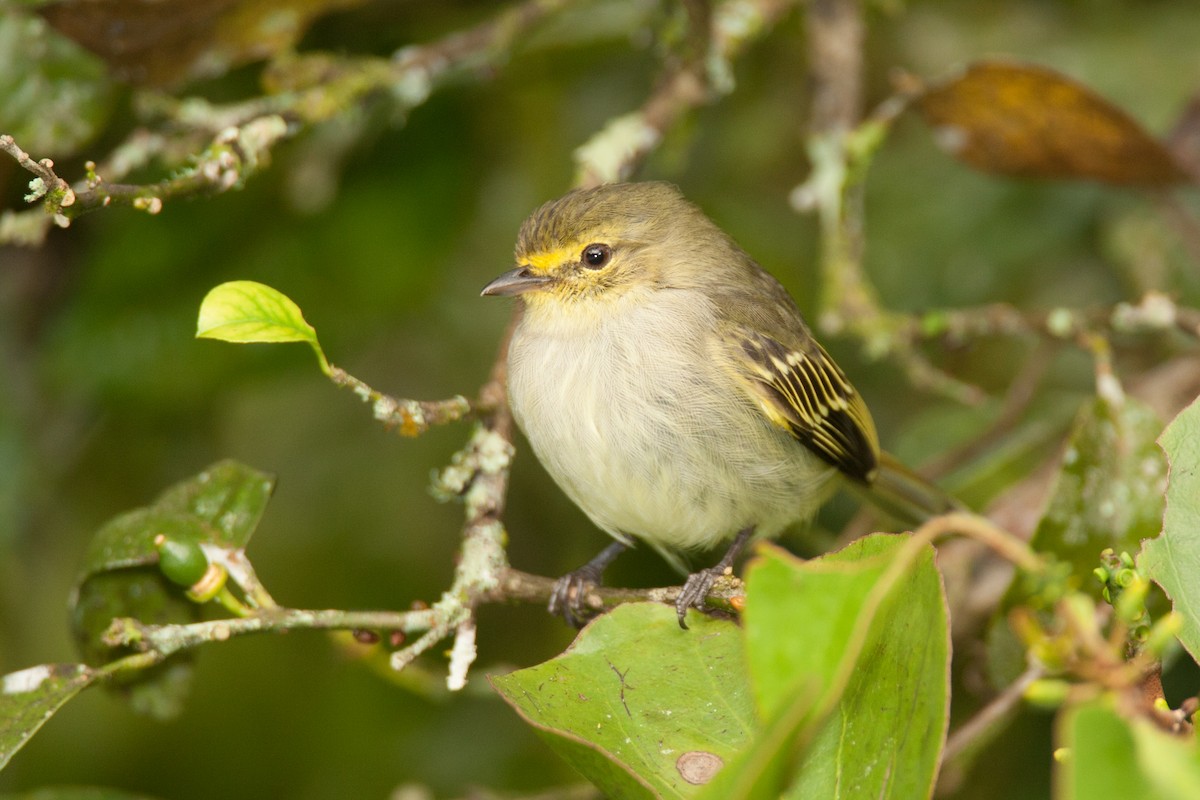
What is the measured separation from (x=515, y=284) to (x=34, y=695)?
1584 mm

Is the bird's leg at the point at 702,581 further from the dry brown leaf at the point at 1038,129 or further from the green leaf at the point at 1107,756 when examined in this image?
the dry brown leaf at the point at 1038,129

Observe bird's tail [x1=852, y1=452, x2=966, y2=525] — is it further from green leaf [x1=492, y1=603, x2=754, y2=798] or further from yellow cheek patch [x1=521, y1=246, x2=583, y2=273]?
green leaf [x1=492, y1=603, x2=754, y2=798]

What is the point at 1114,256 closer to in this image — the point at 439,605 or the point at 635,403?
the point at 635,403

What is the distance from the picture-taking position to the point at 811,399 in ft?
11.1

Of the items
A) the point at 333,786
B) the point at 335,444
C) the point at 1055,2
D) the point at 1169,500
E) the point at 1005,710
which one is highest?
the point at 1055,2

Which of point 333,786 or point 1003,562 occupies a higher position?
point 1003,562

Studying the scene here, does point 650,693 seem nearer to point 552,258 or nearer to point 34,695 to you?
point 34,695

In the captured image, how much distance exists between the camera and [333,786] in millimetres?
3969

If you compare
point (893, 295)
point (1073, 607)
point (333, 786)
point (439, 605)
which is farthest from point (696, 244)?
point (1073, 607)

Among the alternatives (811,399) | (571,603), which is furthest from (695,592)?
(811,399)

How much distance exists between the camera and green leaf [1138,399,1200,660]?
77.0 inches

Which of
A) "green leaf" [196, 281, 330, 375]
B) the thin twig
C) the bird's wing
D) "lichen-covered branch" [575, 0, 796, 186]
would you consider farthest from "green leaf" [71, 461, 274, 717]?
the thin twig

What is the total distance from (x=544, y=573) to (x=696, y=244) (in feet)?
5.04

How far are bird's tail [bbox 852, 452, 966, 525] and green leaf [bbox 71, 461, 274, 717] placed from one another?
6.30 ft
